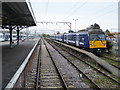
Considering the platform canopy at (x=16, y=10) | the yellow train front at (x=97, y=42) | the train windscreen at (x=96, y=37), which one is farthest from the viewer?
the train windscreen at (x=96, y=37)

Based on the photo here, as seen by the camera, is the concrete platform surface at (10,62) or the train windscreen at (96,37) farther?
the train windscreen at (96,37)

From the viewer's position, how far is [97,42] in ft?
44.6

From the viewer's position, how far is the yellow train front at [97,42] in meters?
13.6

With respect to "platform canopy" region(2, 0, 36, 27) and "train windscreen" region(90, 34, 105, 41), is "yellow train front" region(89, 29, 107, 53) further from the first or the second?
"platform canopy" region(2, 0, 36, 27)

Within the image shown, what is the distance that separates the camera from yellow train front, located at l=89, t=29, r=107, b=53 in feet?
44.5

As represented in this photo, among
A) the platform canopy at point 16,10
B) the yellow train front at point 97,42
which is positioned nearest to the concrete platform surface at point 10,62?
the platform canopy at point 16,10

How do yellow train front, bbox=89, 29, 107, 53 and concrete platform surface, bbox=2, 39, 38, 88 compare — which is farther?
yellow train front, bbox=89, 29, 107, 53

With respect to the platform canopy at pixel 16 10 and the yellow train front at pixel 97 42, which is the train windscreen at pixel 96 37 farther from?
the platform canopy at pixel 16 10

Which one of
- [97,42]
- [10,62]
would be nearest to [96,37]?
[97,42]

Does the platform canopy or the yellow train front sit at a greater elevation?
the platform canopy

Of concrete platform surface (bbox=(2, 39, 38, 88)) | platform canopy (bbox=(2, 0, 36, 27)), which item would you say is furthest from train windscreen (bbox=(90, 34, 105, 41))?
concrete platform surface (bbox=(2, 39, 38, 88))

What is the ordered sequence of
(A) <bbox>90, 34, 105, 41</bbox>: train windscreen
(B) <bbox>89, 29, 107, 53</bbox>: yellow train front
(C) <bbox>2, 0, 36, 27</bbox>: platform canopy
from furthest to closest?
(A) <bbox>90, 34, 105, 41</bbox>: train windscreen < (B) <bbox>89, 29, 107, 53</bbox>: yellow train front < (C) <bbox>2, 0, 36, 27</bbox>: platform canopy

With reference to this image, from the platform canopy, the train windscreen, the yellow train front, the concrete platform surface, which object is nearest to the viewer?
the concrete platform surface

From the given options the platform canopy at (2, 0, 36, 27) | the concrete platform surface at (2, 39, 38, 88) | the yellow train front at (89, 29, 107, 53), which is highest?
the platform canopy at (2, 0, 36, 27)
